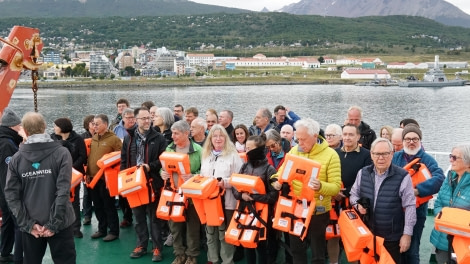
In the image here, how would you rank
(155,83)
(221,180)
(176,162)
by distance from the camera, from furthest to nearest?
(155,83) → (176,162) → (221,180)

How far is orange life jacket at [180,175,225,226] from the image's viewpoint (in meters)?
3.92

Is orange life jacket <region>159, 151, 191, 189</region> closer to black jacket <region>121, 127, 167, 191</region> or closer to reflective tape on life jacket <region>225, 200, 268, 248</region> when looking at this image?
black jacket <region>121, 127, 167, 191</region>

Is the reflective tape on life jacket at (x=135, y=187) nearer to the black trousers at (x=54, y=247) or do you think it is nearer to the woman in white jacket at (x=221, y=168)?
the woman in white jacket at (x=221, y=168)

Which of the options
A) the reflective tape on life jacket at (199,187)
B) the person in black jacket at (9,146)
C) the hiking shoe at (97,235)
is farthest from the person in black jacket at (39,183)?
the hiking shoe at (97,235)

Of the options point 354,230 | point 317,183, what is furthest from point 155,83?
point 354,230

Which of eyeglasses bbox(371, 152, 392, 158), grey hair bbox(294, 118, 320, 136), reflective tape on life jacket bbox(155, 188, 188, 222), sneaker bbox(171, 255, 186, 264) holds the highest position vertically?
grey hair bbox(294, 118, 320, 136)

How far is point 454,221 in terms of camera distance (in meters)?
3.08

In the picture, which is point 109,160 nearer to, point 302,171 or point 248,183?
point 248,183

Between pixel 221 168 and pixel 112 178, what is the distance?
60.4 inches

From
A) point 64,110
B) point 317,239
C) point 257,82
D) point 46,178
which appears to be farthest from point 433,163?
point 257,82

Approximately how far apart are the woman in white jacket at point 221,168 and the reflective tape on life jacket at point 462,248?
1.87 meters

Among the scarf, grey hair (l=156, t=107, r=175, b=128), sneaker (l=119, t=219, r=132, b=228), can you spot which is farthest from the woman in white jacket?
sneaker (l=119, t=219, r=132, b=228)

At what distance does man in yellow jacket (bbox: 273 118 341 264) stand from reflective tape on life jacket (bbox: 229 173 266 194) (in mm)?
137

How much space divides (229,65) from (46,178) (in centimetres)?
14296
